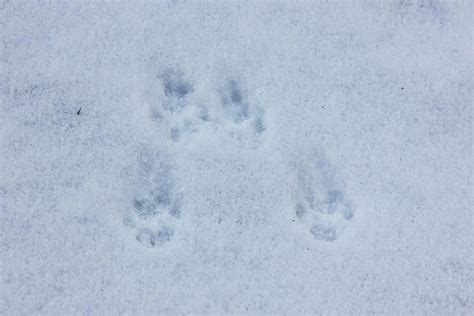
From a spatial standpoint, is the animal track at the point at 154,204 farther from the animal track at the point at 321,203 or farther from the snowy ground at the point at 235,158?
the animal track at the point at 321,203

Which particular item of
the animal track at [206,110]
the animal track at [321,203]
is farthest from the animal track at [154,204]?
the animal track at [321,203]

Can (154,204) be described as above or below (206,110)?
below

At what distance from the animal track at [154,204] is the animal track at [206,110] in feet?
0.34

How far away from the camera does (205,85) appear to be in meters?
1.40

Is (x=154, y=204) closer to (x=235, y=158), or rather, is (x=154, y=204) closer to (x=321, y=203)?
(x=235, y=158)

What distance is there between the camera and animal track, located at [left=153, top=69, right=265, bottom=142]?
1.39 meters

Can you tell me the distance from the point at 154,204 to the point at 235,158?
0.95 ft

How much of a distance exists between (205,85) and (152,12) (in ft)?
0.98

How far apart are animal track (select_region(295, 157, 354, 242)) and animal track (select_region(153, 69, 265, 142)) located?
21 centimetres

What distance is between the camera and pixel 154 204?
1372 millimetres

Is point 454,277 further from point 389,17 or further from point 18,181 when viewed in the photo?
point 18,181

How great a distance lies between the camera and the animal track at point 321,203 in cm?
137

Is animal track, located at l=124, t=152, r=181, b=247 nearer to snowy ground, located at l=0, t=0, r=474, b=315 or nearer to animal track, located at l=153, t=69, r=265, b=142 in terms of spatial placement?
snowy ground, located at l=0, t=0, r=474, b=315

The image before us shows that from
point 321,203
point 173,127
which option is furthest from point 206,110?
point 321,203
